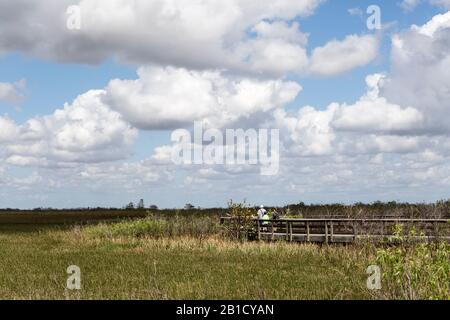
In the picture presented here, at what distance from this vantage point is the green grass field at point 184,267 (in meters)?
13.4

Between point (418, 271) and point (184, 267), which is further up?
point (418, 271)

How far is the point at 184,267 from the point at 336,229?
43.0ft

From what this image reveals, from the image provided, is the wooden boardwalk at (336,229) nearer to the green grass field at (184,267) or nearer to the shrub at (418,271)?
the green grass field at (184,267)

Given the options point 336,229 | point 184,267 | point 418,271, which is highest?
point 336,229

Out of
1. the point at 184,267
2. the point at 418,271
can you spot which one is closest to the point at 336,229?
the point at 184,267

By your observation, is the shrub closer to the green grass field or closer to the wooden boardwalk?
the green grass field

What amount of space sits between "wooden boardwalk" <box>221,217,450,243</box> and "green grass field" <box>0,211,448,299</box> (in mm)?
1242

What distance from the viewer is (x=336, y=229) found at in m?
29.5

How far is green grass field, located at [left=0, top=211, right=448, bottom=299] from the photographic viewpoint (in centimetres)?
1339

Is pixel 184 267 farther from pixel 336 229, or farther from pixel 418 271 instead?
pixel 336 229

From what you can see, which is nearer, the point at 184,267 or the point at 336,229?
the point at 184,267

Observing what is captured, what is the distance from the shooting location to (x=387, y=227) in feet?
86.7
